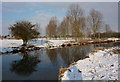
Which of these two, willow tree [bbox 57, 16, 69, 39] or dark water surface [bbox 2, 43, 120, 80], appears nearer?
dark water surface [bbox 2, 43, 120, 80]

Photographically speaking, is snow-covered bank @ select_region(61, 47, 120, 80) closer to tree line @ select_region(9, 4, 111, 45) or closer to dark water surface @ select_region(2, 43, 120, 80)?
dark water surface @ select_region(2, 43, 120, 80)

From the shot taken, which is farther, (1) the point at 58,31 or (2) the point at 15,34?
(1) the point at 58,31

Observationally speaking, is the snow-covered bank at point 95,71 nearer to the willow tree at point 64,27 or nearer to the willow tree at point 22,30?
the willow tree at point 22,30

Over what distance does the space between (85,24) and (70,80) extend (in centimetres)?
3699

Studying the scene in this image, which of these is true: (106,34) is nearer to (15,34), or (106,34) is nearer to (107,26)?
(107,26)

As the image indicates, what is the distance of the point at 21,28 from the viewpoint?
20.8m

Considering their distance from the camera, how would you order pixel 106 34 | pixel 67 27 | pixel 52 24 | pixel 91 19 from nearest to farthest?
pixel 91 19, pixel 67 27, pixel 52 24, pixel 106 34

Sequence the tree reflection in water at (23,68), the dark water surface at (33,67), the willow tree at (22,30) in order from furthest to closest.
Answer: the willow tree at (22,30) < the tree reflection in water at (23,68) < the dark water surface at (33,67)

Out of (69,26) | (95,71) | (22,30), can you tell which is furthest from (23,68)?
(69,26)

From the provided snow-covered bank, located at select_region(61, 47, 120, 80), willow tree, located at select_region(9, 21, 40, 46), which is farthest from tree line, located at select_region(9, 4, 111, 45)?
snow-covered bank, located at select_region(61, 47, 120, 80)

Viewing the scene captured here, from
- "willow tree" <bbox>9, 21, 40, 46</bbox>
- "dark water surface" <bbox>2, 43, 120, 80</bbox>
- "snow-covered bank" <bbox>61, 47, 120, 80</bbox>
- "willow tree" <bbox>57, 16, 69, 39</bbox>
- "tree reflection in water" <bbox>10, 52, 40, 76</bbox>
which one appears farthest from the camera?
"willow tree" <bbox>57, 16, 69, 39</bbox>

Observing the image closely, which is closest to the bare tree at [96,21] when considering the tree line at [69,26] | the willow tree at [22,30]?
the tree line at [69,26]

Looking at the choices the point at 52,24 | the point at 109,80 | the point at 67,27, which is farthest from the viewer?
the point at 52,24

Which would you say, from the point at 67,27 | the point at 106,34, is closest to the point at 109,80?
the point at 67,27
